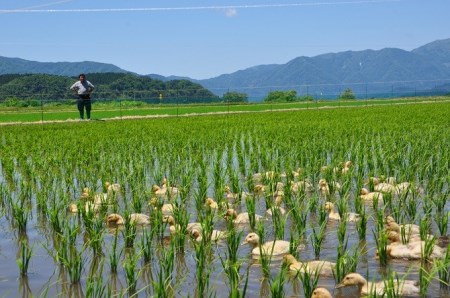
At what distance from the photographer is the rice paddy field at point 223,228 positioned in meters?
4.43

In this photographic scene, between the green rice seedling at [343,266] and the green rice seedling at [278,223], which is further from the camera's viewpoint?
the green rice seedling at [278,223]

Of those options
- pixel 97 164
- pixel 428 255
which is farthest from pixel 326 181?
pixel 97 164

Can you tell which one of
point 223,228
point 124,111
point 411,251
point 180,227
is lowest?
point 223,228

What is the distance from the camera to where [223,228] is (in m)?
6.42

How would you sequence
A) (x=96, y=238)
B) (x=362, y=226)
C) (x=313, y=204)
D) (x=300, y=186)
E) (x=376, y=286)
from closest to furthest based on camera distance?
(x=376, y=286) → (x=96, y=238) → (x=362, y=226) → (x=313, y=204) → (x=300, y=186)

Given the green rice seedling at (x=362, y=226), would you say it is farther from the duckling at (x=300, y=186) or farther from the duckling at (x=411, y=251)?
the duckling at (x=300, y=186)

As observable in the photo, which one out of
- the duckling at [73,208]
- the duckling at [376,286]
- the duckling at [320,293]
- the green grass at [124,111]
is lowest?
the duckling at [376,286]

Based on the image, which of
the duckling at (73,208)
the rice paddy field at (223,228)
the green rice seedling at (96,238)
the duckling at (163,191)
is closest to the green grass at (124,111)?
the rice paddy field at (223,228)

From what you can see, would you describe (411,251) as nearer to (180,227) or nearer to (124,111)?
(180,227)

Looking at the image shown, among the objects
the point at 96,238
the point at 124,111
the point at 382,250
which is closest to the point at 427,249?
the point at 382,250

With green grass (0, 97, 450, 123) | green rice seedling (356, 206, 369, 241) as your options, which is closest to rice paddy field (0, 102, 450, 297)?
green rice seedling (356, 206, 369, 241)

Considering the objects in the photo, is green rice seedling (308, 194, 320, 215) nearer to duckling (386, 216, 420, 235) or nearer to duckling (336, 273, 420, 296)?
duckling (386, 216, 420, 235)

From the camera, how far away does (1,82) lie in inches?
3720

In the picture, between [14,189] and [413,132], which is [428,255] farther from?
[413,132]
